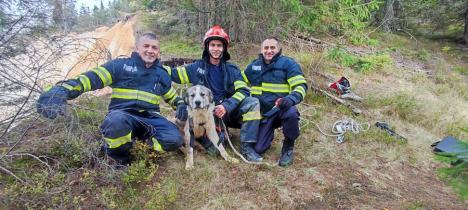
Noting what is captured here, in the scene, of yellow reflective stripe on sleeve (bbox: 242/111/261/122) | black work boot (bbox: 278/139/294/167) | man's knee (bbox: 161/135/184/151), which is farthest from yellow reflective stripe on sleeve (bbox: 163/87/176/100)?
black work boot (bbox: 278/139/294/167)

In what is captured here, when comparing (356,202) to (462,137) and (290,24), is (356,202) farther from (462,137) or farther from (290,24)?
(290,24)

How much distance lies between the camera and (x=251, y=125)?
4895 mm

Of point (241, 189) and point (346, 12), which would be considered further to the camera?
point (346, 12)

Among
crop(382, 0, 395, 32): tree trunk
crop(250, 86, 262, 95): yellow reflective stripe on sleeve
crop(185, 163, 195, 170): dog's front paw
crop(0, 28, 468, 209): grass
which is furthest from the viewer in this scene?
crop(382, 0, 395, 32): tree trunk

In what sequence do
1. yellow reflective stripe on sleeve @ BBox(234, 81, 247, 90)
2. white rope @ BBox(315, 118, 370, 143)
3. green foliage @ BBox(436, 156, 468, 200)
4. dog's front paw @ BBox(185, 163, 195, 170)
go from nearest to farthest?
green foliage @ BBox(436, 156, 468, 200) → dog's front paw @ BBox(185, 163, 195, 170) → yellow reflective stripe on sleeve @ BBox(234, 81, 247, 90) → white rope @ BBox(315, 118, 370, 143)

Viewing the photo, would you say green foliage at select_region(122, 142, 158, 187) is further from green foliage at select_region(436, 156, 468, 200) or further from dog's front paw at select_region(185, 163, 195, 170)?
green foliage at select_region(436, 156, 468, 200)

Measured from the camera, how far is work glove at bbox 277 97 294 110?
4633mm

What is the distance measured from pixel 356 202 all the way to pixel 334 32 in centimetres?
708

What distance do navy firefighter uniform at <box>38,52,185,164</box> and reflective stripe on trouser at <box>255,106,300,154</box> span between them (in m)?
1.11

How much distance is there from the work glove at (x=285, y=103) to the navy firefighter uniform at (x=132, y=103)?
1.24 m

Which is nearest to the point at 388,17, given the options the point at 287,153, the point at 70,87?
the point at 287,153

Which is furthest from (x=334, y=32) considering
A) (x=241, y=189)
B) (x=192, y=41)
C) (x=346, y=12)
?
(x=241, y=189)

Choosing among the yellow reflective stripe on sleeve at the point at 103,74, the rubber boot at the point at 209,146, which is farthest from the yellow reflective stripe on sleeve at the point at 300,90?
the yellow reflective stripe on sleeve at the point at 103,74

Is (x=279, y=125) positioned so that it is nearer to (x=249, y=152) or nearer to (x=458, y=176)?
(x=249, y=152)
